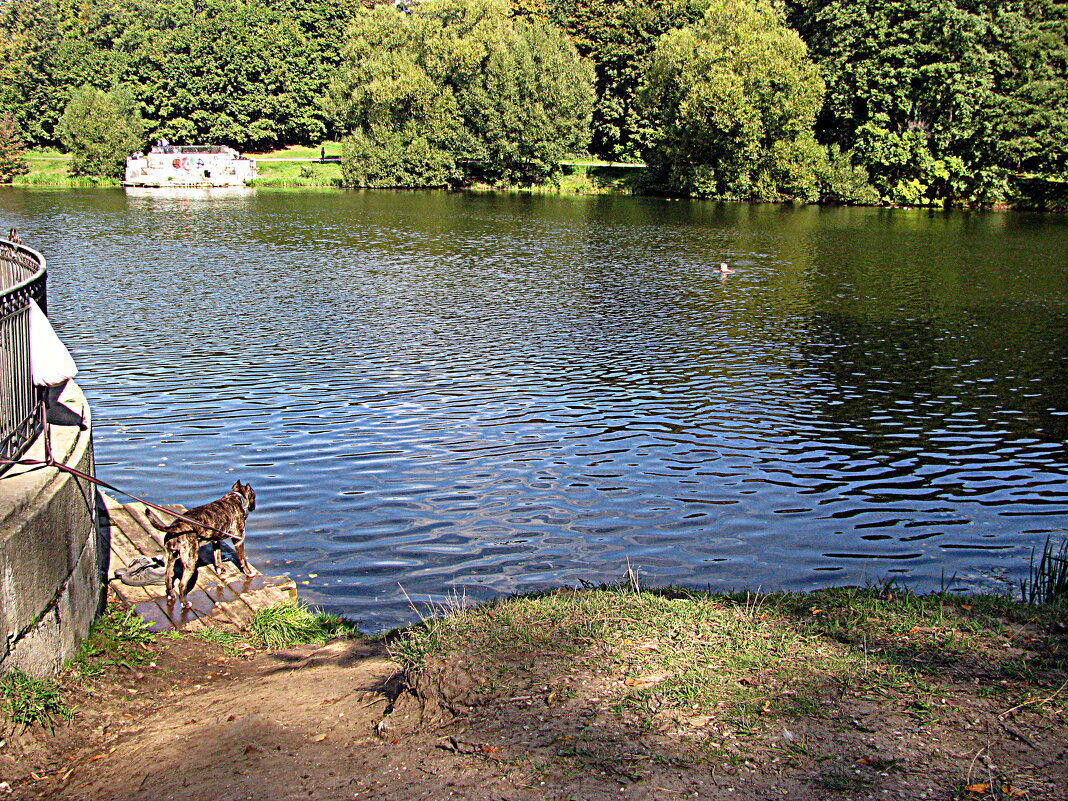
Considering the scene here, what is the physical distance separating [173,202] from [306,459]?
59.3 meters

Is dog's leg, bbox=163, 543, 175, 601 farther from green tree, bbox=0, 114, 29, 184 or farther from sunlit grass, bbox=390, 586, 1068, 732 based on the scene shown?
green tree, bbox=0, 114, 29, 184

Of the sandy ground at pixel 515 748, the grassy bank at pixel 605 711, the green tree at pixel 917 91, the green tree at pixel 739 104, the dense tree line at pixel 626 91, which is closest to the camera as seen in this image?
the sandy ground at pixel 515 748

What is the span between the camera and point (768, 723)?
17.3ft

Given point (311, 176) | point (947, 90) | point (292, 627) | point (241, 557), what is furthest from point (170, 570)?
point (311, 176)

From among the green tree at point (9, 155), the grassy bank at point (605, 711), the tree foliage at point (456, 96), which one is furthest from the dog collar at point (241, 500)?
the green tree at point (9, 155)

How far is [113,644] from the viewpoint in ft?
24.2

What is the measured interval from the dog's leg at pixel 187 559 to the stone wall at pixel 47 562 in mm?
893

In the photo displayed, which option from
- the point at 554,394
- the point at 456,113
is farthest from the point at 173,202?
the point at 554,394

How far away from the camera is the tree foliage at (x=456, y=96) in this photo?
7681cm

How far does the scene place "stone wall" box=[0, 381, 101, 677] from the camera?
5957 mm

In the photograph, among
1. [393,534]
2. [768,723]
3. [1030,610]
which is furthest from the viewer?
[393,534]

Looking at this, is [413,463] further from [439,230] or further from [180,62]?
[180,62]

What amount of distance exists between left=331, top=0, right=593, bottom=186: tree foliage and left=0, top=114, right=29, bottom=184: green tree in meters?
31.5

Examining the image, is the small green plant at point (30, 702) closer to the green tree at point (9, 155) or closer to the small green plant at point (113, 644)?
the small green plant at point (113, 644)
